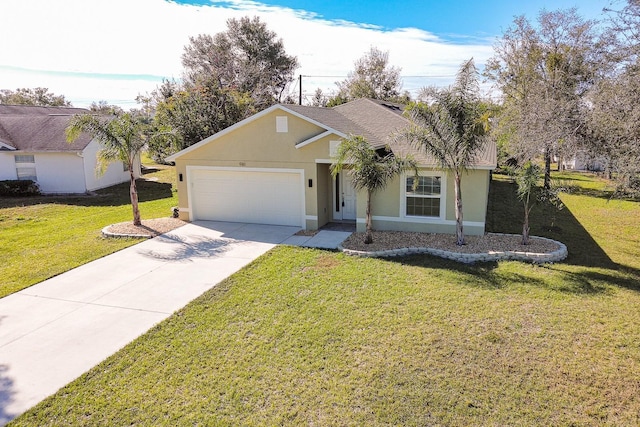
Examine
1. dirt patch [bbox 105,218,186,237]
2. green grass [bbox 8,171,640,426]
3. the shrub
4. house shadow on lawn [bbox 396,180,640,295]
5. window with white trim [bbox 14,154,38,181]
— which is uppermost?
window with white trim [bbox 14,154,38,181]

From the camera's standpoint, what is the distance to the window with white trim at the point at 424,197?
1363 centimetres

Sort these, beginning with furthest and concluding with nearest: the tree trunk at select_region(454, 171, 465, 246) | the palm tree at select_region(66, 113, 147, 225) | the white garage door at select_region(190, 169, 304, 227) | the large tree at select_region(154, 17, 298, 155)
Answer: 1. the large tree at select_region(154, 17, 298, 155)
2. the white garage door at select_region(190, 169, 304, 227)
3. the palm tree at select_region(66, 113, 147, 225)
4. the tree trunk at select_region(454, 171, 465, 246)

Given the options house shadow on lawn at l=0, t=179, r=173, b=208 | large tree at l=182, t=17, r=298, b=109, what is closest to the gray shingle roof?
house shadow on lawn at l=0, t=179, r=173, b=208

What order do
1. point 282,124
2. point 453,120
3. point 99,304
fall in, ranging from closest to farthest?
1. point 99,304
2. point 453,120
3. point 282,124

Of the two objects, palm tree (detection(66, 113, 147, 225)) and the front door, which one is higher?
palm tree (detection(66, 113, 147, 225))

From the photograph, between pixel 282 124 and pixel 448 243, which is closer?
pixel 448 243

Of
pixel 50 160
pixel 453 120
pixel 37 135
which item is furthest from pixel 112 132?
pixel 37 135

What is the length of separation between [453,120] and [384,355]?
708 centimetres

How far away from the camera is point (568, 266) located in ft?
36.6

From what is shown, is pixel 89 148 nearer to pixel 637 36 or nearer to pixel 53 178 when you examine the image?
pixel 53 178

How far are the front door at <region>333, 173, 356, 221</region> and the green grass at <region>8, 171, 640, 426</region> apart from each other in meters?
5.54

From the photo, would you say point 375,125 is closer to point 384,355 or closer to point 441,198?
point 441,198

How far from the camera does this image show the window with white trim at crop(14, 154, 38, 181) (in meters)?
23.3

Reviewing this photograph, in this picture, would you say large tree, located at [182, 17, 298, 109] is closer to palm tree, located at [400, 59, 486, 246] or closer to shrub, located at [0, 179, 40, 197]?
shrub, located at [0, 179, 40, 197]
